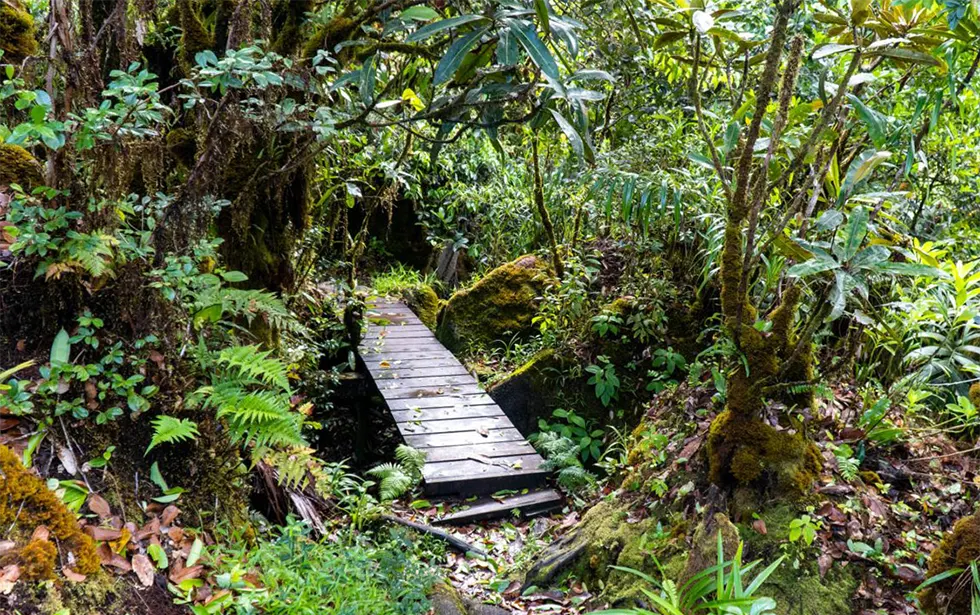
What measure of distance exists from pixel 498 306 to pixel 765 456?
14.4 feet

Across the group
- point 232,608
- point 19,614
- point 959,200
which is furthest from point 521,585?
point 959,200

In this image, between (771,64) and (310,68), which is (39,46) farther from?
(771,64)

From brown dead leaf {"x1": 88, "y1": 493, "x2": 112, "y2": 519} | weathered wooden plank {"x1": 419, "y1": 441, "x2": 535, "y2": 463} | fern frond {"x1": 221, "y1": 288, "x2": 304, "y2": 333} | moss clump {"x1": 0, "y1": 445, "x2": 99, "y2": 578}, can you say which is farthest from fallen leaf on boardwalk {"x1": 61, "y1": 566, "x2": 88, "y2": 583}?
weathered wooden plank {"x1": 419, "y1": 441, "x2": 535, "y2": 463}

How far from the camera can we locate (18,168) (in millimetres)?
2516

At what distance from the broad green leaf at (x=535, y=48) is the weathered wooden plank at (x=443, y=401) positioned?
3495 mm

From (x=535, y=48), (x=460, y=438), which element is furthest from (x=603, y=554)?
(x=535, y=48)

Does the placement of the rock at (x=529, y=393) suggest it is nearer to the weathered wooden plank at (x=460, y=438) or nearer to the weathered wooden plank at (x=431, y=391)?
the weathered wooden plank at (x=431, y=391)

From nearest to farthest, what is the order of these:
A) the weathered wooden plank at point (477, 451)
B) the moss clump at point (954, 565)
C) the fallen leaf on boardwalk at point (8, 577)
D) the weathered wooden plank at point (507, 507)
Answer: the fallen leaf on boardwalk at point (8, 577) < the moss clump at point (954, 565) < the weathered wooden plank at point (507, 507) < the weathered wooden plank at point (477, 451)

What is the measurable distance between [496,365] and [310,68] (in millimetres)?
4184

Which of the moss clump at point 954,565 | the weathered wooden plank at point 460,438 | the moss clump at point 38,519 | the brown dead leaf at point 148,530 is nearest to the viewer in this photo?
the moss clump at point 38,519

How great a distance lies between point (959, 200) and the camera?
16.8 feet

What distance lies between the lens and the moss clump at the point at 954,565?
238 centimetres

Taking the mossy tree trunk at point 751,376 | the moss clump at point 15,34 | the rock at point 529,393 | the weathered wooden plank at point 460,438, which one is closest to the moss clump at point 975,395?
the mossy tree trunk at point 751,376

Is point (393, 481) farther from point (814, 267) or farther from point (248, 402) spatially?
point (814, 267)
